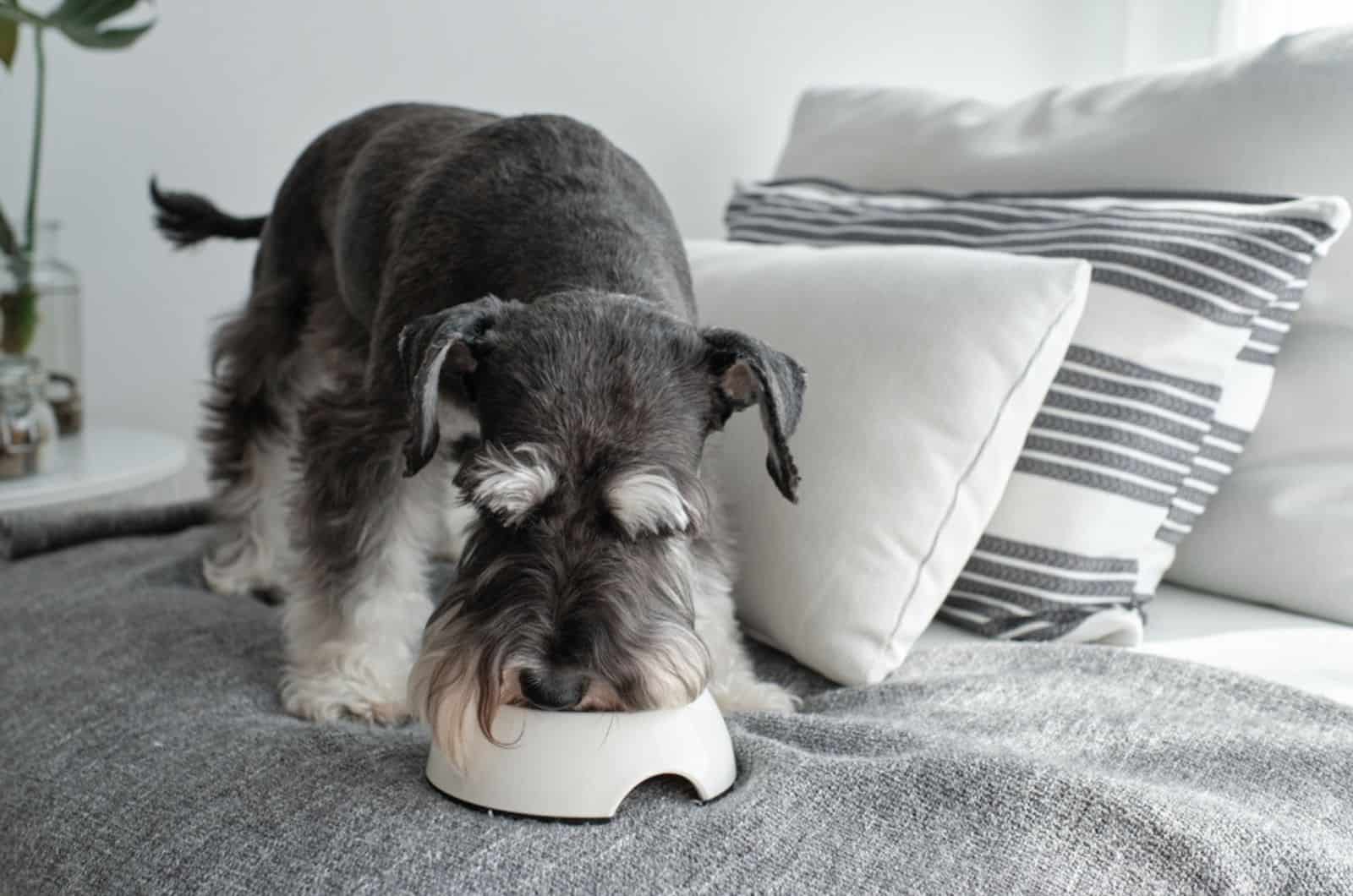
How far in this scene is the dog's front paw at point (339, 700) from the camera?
6.51ft

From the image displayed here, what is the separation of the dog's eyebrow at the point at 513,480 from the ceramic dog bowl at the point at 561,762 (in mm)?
222

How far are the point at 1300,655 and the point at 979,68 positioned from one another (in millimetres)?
2310

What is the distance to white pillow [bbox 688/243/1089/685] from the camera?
205 centimetres

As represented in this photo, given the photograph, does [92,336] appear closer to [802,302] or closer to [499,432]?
[802,302]

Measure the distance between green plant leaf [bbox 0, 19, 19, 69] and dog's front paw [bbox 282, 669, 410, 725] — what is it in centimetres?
176

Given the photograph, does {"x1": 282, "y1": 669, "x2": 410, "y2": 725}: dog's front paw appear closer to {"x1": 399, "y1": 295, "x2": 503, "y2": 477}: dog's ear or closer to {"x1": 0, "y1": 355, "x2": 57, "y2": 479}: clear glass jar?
{"x1": 399, "y1": 295, "x2": 503, "y2": 477}: dog's ear

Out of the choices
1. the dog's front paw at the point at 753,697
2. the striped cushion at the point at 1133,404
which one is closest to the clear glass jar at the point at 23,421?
the dog's front paw at the point at 753,697

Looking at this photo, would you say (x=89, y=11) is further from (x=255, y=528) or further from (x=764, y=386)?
(x=764, y=386)

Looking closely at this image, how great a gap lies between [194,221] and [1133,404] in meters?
1.91

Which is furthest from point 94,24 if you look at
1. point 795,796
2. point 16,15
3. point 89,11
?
point 795,796

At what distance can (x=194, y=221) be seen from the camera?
116 inches

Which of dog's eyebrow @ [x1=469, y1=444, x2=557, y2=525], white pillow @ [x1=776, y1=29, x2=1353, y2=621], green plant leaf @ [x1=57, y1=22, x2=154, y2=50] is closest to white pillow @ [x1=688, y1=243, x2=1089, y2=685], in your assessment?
white pillow @ [x1=776, y1=29, x2=1353, y2=621]

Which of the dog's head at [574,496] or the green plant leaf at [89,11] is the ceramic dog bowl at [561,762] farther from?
the green plant leaf at [89,11]

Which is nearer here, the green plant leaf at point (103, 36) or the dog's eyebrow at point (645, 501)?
the dog's eyebrow at point (645, 501)
